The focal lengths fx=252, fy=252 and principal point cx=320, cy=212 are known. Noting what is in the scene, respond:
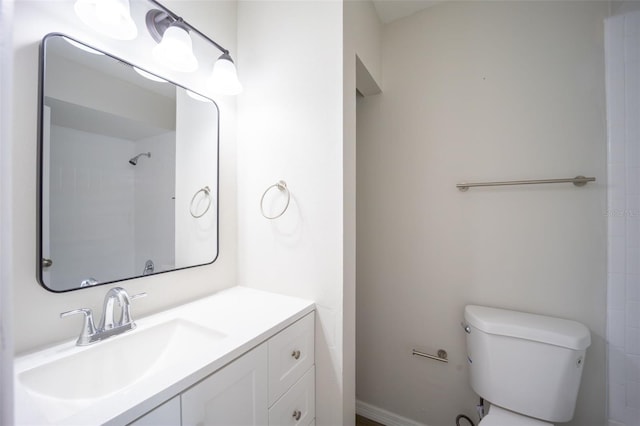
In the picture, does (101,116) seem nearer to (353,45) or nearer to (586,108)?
(353,45)

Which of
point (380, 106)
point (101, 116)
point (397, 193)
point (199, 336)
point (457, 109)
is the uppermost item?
point (380, 106)

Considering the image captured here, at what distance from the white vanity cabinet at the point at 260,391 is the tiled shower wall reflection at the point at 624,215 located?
1.33 metres

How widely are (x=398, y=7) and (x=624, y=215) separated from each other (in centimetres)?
157

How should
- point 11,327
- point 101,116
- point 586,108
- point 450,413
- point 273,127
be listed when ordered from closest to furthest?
point 11,327, point 101,116, point 586,108, point 273,127, point 450,413

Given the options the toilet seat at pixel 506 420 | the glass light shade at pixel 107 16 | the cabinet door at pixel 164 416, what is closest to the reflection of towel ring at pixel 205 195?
the glass light shade at pixel 107 16

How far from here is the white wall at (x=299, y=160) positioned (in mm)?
1118

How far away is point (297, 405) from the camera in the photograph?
1.03 m

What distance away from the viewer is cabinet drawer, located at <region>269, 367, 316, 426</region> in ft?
3.04

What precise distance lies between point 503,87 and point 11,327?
184cm

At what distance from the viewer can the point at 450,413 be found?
56.7 inches

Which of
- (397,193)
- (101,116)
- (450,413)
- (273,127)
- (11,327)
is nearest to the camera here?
(11,327)

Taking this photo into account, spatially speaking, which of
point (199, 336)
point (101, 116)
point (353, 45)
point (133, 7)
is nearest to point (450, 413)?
point (199, 336)

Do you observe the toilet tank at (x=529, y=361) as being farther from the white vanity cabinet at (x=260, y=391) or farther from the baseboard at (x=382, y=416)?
the white vanity cabinet at (x=260, y=391)

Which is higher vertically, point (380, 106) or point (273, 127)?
point (380, 106)
